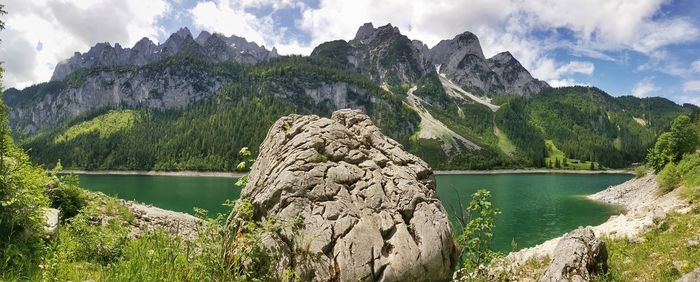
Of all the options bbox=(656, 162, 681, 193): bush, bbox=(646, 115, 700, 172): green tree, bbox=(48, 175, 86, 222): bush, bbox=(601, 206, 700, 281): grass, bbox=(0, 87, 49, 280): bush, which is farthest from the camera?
bbox=(646, 115, 700, 172): green tree

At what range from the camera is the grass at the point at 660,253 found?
10920mm

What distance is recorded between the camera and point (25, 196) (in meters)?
8.19

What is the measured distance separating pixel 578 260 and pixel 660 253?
4915 mm

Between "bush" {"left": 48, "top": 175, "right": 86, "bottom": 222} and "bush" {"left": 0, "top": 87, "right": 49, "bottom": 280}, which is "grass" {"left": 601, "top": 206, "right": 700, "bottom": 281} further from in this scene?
"bush" {"left": 48, "top": 175, "right": 86, "bottom": 222}

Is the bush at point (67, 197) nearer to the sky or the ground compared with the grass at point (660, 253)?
nearer to the sky

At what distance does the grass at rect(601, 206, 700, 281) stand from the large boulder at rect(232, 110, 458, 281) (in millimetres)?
4980

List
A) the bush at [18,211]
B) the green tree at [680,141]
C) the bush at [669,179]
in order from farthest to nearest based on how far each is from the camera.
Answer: the green tree at [680,141] < the bush at [669,179] < the bush at [18,211]

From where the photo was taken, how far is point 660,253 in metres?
13.2

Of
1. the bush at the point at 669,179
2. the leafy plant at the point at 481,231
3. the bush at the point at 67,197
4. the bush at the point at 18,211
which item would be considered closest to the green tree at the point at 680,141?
the bush at the point at 669,179

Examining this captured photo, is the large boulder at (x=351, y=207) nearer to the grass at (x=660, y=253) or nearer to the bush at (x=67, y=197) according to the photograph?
the grass at (x=660, y=253)

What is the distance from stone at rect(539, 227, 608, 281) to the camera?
10250 millimetres

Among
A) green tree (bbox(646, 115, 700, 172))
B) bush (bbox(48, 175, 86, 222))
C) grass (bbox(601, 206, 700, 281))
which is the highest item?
green tree (bbox(646, 115, 700, 172))

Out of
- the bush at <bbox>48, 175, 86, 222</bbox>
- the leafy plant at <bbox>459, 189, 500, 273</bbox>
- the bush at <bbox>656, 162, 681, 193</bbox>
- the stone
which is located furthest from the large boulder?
the bush at <bbox>656, 162, 681, 193</bbox>

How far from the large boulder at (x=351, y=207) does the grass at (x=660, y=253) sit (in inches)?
196
